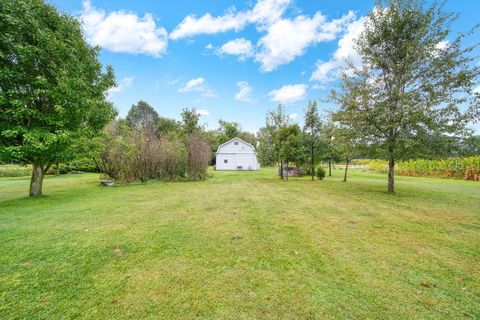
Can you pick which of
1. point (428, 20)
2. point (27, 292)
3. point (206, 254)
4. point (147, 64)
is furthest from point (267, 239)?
point (147, 64)

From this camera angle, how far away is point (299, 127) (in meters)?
15.8

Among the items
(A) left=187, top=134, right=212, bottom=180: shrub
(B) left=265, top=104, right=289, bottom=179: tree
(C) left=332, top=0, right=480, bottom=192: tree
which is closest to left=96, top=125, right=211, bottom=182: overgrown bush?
(A) left=187, top=134, right=212, bottom=180: shrub

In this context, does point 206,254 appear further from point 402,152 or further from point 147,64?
point 147,64

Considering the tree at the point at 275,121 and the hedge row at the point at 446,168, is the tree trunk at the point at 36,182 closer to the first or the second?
the tree at the point at 275,121

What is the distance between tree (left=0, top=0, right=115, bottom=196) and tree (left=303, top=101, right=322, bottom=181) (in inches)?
509

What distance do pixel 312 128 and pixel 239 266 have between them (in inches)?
544

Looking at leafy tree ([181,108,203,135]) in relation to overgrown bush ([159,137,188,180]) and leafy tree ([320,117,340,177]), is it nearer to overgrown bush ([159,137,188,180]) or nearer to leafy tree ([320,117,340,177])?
overgrown bush ([159,137,188,180])

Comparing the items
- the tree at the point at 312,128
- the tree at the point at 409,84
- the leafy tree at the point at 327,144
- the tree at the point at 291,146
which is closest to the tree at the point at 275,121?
the tree at the point at 291,146

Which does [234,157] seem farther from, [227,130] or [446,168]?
[446,168]

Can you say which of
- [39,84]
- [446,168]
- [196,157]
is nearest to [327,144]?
[196,157]

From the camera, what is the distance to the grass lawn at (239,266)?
6.56 feet

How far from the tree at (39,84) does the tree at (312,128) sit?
509 inches

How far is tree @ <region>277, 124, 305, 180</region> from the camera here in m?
14.6

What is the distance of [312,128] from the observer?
49.1ft
